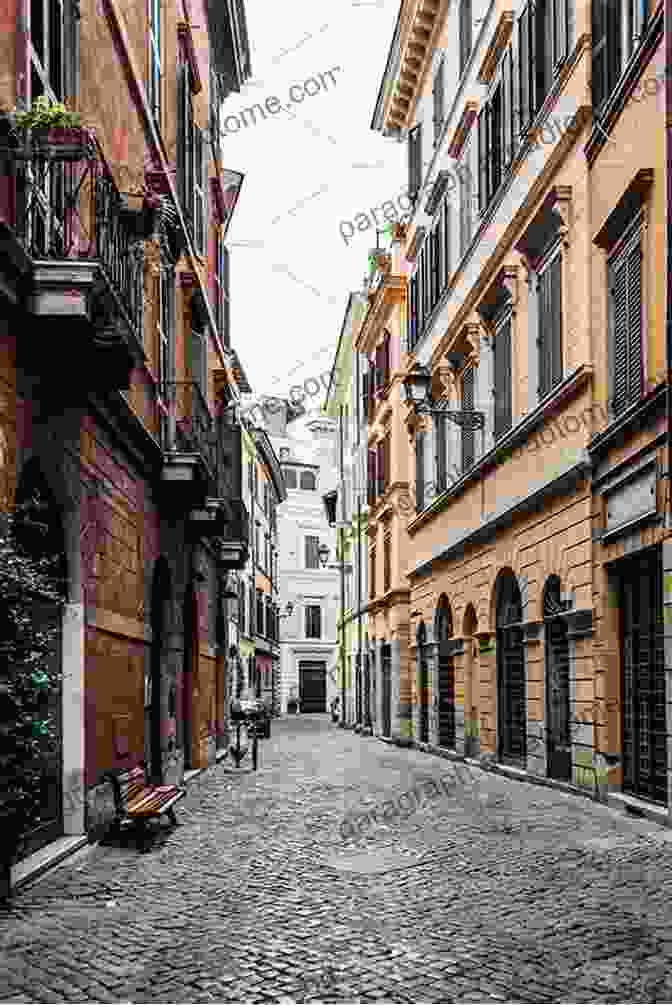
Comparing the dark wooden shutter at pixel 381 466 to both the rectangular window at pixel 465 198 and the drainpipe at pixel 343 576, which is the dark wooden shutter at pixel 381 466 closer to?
the rectangular window at pixel 465 198

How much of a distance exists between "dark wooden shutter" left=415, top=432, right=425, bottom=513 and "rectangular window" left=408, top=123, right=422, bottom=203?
6.16 m

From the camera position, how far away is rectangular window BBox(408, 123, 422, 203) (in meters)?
31.3

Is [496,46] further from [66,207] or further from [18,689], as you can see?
[18,689]

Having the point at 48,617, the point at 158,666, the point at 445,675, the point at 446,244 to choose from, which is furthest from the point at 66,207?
the point at 445,675

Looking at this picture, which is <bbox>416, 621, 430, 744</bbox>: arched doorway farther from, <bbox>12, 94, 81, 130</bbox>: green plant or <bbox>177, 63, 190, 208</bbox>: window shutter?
<bbox>12, 94, 81, 130</bbox>: green plant

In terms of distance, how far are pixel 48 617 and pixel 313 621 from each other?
206 ft

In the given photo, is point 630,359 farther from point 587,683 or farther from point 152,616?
point 152,616

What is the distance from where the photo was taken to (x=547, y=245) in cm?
1786

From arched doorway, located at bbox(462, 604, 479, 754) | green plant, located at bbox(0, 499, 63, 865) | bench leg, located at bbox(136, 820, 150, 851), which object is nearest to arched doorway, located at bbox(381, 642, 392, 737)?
arched doorway, located at bbox(462, 604, 479, 754)

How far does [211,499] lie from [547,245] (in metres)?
6.71

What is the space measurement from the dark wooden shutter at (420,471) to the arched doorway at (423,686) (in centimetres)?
283

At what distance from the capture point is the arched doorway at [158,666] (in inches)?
675

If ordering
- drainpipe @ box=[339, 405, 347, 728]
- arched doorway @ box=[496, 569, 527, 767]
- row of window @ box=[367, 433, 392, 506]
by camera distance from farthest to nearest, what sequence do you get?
drainpipe @ box=[339, 405, 347, 728] → row of window @ box=[367, 433, 392, 506] → arched doorway @ box=[496, 569, 527, 767]

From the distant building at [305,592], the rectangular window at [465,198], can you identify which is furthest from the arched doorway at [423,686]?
the distant building at [305,592]
